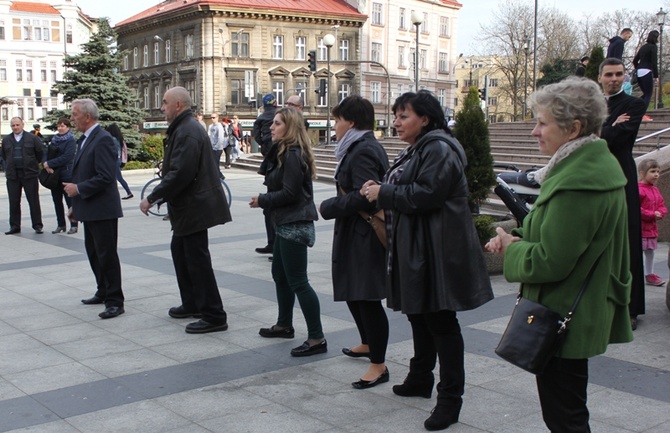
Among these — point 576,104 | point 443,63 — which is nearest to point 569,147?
point 576,104

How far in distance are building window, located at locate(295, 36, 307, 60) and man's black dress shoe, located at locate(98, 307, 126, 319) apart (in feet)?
202

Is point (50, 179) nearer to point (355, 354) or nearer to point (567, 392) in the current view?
point (355, 354)

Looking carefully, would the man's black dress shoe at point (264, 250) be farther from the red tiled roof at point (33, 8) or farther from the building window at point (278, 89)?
the red tiled roof at point (33, 8)

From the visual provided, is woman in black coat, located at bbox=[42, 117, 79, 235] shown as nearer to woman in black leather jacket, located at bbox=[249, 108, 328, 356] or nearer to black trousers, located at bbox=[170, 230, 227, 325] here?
black trousers, located at bbox=[170, 230, 227, 325]

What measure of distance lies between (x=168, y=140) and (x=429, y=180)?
3244 millimetres

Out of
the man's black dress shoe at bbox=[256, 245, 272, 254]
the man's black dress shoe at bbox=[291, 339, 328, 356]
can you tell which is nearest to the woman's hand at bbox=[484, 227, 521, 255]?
the man's black dress shoe at bbox=[291, 339, 328, 356]

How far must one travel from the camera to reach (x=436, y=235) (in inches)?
161

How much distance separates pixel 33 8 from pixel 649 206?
251 feet

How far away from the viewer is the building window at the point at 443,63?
7725cm

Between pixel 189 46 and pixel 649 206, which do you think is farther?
pixel 189 46

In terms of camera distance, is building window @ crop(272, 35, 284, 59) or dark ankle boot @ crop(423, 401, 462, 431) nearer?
dark ankle boot @ crop(423, 401, 462, 431)

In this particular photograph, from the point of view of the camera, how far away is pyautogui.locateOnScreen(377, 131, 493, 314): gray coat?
407cm

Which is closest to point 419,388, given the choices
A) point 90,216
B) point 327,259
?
point 90,216

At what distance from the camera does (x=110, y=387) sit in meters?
5.16
